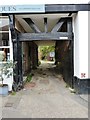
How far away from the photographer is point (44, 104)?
26.9 ft

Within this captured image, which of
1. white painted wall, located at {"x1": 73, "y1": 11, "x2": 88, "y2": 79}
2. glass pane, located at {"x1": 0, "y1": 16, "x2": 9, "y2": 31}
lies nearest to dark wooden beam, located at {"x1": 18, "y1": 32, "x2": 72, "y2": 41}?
glass pane, located at {"x1": 0, "y1": 16, "x2": 9, "y2": 31}

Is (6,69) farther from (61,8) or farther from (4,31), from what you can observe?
(61,8)

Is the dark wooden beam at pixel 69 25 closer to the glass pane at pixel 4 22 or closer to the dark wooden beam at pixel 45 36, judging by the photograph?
the dark wooden beam at pixel 45 36

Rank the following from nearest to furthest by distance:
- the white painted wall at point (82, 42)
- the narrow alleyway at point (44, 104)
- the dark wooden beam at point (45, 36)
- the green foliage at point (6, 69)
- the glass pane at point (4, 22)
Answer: the narrow alleyway at point (44, 104)
the white painted wall at point (82, 42)
the green foliage at point (6, 69)
the glass pane at point (4, 22)
the dark wooden beam at point (45, 36)

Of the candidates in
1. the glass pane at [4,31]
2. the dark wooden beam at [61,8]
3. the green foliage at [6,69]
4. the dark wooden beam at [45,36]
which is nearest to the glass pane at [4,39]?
the glass pane at [4,31]

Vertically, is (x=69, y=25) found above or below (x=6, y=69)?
above

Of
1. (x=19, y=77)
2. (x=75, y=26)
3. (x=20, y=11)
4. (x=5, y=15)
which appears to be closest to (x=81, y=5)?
(x=75, y=26)

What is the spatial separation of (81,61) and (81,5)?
2.31m

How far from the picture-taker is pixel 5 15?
33.3 ft

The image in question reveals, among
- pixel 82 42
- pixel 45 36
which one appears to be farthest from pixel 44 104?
pixel 45 36

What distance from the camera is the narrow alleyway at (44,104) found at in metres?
7.00

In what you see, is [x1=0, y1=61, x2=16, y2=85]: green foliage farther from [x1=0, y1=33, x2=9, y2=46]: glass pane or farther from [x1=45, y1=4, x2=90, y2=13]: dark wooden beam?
[x1=45, y1=4, x2=90, y2=13]: dark wooden beam

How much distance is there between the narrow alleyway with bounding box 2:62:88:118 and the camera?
23.0 feet
